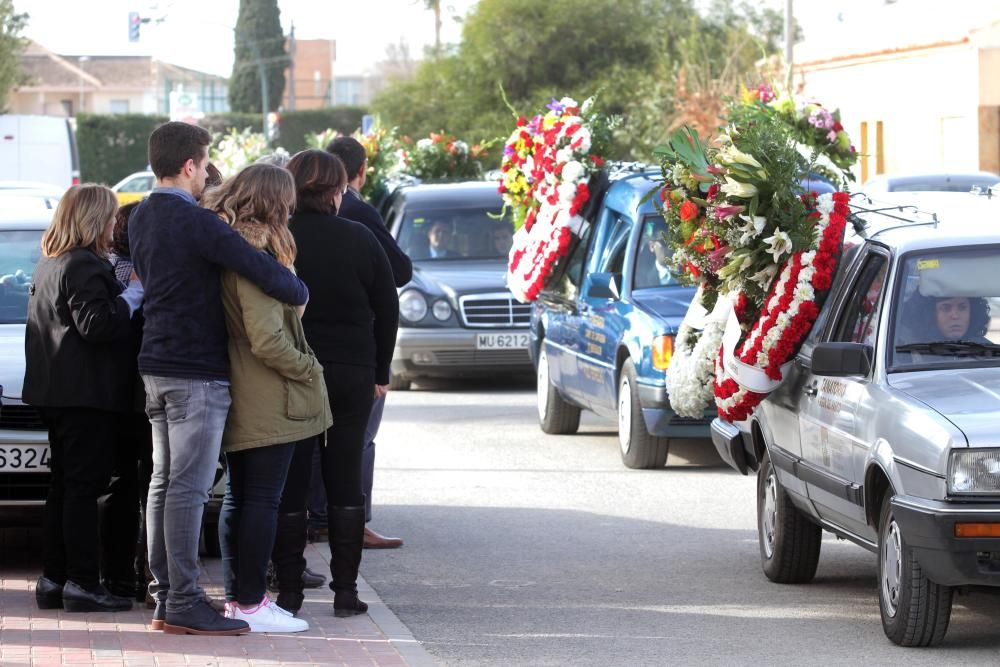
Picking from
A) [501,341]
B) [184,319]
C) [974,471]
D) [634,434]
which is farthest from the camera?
[501,341]

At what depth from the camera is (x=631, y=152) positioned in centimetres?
3372

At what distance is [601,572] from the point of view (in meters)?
8.73

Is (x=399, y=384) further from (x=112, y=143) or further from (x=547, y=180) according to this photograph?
(x=112, y=143)

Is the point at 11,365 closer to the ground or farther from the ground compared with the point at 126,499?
farther from the ground

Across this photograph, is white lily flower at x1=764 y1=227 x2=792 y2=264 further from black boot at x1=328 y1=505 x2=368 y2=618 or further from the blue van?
the blue van

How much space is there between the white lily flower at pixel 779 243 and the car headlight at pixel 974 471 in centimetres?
200

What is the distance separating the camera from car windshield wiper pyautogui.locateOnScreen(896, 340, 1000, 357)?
7.14 m

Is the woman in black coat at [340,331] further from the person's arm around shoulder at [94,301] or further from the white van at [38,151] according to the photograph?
the white van at [38,151]

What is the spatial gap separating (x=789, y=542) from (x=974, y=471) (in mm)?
2088

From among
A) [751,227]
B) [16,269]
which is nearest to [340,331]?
[751,227]

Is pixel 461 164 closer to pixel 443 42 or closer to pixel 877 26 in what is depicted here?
pixel 877 26

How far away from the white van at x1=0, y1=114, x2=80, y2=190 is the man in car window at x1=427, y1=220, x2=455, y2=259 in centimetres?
1342

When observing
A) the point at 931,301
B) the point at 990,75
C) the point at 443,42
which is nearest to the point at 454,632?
the point at 931,301

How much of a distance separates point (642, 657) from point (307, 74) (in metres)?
149
